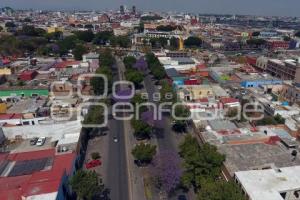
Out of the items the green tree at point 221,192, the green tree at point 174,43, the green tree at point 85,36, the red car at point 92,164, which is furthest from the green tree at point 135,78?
the green tree at point 85,36

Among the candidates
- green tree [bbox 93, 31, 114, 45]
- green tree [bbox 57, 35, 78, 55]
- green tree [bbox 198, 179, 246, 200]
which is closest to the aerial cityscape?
green tree [bbox 198, 179, 246, 200]

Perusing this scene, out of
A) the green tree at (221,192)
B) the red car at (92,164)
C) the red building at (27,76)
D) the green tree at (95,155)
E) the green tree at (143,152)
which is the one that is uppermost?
the red building at (27,76)

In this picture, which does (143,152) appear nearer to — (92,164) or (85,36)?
(92,164)

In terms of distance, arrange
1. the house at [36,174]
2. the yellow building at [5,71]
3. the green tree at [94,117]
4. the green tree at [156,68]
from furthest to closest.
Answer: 1. the yellow building at [5,71]
2. the green tree at [156,68]
3. the green tree at [94,117]
4. the house at [36,174]

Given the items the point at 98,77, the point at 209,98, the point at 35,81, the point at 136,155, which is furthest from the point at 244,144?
the point at 35,81

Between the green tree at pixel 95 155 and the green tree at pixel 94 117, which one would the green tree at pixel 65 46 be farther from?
the green tree at pixel 95 155

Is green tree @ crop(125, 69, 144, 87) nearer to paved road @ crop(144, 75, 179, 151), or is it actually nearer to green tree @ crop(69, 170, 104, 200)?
paved road @ crop(144, 75, 179, 151)

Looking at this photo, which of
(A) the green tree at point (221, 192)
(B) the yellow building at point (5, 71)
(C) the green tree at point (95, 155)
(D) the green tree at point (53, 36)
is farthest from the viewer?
(D) the green tree at point (53, 36)

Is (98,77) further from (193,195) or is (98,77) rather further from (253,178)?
(253,178)

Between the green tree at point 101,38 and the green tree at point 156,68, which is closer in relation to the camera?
the green tree at point 156,68
